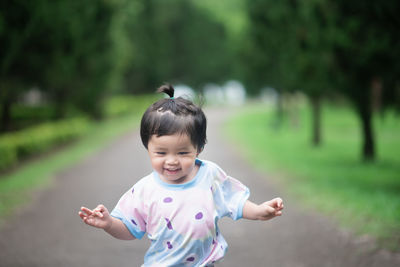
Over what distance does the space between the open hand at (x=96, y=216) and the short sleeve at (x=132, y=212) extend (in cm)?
13

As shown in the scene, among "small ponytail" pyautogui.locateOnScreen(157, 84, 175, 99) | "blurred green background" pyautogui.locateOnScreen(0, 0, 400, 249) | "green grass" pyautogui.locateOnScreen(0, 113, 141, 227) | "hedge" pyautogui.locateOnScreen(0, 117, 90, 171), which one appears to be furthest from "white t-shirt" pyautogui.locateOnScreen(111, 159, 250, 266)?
"hedge" pyautogui.locateOnScreen(0, 117, 90, 171)

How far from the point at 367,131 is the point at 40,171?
26.2 ft

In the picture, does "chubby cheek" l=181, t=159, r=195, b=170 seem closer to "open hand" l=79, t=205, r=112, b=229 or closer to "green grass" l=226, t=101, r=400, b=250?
"open hand" l=79, t=205, r=112, b=229

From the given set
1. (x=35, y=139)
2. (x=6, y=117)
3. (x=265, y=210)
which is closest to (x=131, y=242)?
(x=265, y=210)

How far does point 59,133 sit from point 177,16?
29698 millimetres

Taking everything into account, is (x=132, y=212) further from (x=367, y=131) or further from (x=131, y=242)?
(x=367, y=131)

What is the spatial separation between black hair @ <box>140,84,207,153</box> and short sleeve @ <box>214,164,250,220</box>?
232 millimetres

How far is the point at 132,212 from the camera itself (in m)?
2.15

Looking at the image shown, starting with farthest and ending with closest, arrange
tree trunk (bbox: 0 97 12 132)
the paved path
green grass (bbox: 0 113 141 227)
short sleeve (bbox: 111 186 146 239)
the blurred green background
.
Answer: tree trunk (bbox: 0 97 12 132) → green grass (bbox: 0 113 141 227) → the blurred green background → the paved path → short sleeve (bbox: 111 186 146 239)

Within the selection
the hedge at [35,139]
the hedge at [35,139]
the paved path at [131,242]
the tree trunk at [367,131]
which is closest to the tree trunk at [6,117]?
the hedge at [35,139]

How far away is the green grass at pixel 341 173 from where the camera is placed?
5957 mm

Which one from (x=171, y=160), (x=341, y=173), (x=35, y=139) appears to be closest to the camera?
(x=171, y=160)

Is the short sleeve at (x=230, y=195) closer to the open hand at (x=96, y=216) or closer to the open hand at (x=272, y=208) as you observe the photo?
the open hand at (x=272, y=208)

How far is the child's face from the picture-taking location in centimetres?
199
